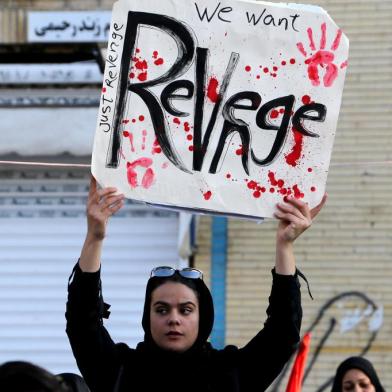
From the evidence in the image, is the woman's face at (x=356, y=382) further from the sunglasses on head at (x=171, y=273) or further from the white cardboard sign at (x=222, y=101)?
the sunglasses on head at (x=171, y=273)

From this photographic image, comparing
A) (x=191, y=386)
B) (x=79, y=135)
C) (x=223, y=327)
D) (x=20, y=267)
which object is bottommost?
(x=191, y=386)

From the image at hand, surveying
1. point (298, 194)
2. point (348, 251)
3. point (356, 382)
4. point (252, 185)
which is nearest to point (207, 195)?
point (252, 185)

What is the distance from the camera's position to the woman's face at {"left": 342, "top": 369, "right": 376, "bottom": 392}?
6602 mm

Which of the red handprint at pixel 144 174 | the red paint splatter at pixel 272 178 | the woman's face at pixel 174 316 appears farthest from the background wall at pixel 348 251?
the woman's face at pixel 174 316

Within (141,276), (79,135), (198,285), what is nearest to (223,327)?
(141,276)

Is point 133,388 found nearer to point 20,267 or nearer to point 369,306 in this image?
point 369,306

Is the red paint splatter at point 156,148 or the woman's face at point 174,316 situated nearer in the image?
the woman's face at point 174,316

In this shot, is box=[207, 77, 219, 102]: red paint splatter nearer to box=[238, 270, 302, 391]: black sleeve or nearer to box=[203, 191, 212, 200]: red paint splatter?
box=[203, 191, 212, 200]: red paint splatter

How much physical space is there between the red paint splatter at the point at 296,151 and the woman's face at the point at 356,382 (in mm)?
2277

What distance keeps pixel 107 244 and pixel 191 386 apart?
7.28 meters

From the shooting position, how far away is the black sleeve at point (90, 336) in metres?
4.31

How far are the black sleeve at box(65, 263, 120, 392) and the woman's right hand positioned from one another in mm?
131

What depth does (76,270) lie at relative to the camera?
437 centimetres

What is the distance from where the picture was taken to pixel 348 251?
10.7m
